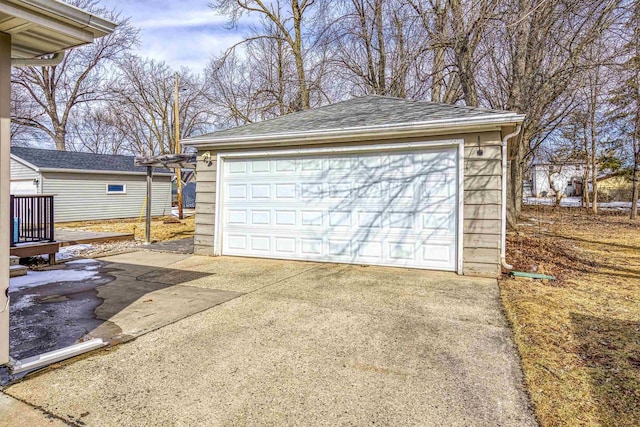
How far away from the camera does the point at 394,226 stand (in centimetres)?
645

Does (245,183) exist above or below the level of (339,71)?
below

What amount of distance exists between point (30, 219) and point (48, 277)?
8.33 ft

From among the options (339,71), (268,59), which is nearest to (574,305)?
(339,71)

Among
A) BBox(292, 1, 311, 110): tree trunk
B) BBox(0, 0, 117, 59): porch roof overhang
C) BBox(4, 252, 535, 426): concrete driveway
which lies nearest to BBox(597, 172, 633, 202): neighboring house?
BBox(292, 1, 311, 110): tree trunk

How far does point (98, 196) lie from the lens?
17.4 m

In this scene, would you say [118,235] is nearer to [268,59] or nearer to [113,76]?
[268,59]

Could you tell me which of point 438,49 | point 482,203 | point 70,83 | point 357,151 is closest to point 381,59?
point 438,49

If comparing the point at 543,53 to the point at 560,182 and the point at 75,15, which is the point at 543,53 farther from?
the point at 560,182

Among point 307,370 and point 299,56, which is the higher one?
point 299,56

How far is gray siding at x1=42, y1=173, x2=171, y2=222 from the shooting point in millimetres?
15984

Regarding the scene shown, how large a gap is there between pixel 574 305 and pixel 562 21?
667cm

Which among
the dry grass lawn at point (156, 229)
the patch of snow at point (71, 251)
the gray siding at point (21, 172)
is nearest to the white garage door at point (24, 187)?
the gray siding at point (21, 172)

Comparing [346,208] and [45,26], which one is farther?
[346,208]

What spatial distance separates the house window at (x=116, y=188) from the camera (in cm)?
1782
